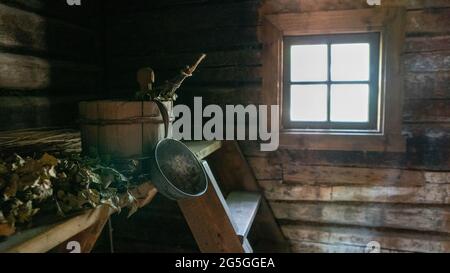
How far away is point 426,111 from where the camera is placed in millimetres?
2486

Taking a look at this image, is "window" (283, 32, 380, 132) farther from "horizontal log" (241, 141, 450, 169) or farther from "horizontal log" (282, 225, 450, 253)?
"horizontal log" (282, 225, 450, 253)

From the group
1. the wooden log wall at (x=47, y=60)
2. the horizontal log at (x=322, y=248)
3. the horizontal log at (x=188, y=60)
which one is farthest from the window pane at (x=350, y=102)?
the wooden log wall at (x=47, y=60)

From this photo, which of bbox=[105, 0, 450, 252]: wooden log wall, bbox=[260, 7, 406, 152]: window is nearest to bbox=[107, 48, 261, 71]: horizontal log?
bbox=[105, 0, 450, 252]: wooden log wall

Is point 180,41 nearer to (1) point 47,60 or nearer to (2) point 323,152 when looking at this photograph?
(1) point 47,60

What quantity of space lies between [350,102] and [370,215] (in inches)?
35.1

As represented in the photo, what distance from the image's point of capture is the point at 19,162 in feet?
3.77

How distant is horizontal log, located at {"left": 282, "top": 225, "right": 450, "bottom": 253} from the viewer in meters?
2.63

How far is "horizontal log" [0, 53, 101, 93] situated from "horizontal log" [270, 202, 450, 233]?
186 cm

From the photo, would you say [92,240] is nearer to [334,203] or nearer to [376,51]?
[334,203]

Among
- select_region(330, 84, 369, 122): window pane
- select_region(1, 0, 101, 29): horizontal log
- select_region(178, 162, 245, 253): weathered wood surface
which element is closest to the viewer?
select_region(178, 162, 245, 253): weathered wood surface

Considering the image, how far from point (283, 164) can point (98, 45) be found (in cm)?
189

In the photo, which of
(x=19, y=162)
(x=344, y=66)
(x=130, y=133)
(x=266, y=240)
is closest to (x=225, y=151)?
(x=266, y=240)

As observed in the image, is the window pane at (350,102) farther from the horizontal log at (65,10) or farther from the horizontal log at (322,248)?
the horizontal log at (65,10)

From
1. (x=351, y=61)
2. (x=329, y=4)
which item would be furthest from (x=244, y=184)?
(x=329, y=4)
